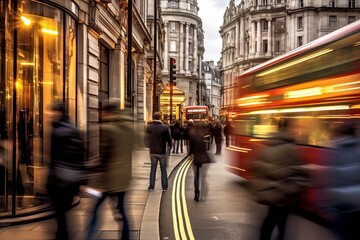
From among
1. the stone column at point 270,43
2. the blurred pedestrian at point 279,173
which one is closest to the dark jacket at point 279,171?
the blurred pedestrian at point 279,173

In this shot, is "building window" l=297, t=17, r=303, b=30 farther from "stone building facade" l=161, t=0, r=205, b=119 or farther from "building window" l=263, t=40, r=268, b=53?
"stone building facade" l=161, t=0, r=205, b=119

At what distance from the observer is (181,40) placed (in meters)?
92.4

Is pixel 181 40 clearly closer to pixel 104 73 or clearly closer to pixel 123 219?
pixel 104 73

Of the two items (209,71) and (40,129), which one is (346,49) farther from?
(209,71)

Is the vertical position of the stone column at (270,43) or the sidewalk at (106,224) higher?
the stone column at (270,43)

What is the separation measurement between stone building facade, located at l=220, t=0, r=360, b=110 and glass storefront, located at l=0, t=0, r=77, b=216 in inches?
2898

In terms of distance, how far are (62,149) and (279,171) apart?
2.46m

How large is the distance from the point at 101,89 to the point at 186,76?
74.6 m

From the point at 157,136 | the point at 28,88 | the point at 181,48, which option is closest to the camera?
the point at 28,88

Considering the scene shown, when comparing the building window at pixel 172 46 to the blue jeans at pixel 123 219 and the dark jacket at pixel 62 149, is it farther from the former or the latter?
the dark jacket at pixel 62 149

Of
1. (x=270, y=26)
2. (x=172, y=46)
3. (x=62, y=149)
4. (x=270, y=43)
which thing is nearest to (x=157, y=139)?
(x=62, y=149)

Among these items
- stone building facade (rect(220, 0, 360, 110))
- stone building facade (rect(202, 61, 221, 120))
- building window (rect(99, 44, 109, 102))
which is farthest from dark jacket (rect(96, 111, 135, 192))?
stone building facade (rect(202, 61, 221, 120))

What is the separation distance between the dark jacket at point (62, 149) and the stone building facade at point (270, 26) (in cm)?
7829

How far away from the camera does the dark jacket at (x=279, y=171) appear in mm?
4785
